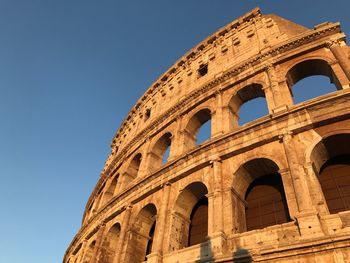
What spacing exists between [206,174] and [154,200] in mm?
2987

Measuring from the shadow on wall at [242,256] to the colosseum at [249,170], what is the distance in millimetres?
29

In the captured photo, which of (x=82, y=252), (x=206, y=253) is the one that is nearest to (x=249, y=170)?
(x=206, y=253)

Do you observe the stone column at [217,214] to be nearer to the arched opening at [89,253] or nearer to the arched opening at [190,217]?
the arched opening at [190,217]

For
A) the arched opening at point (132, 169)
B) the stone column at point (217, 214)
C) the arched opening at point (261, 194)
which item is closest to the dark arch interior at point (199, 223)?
the stone column at point (217, 214)

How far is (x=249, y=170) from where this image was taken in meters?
10.5

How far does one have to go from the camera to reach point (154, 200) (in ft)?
41.3

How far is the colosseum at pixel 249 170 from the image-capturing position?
26.1 feet

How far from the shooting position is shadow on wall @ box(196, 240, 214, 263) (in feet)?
27.4

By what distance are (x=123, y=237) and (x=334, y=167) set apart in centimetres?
892

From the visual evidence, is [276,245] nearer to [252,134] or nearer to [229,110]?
[252,134]

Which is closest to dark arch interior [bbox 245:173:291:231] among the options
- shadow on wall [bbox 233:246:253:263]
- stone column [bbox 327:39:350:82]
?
shadow on wall [bbox 233:246:253:263]

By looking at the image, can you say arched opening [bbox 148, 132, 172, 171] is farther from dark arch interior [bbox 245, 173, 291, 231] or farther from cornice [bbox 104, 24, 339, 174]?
dark arch interior [bbox 245, 173, 291, 231]

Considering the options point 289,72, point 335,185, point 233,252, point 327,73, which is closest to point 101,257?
point 233,252

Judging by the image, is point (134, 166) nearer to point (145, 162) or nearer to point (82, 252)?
point (145, 162)
